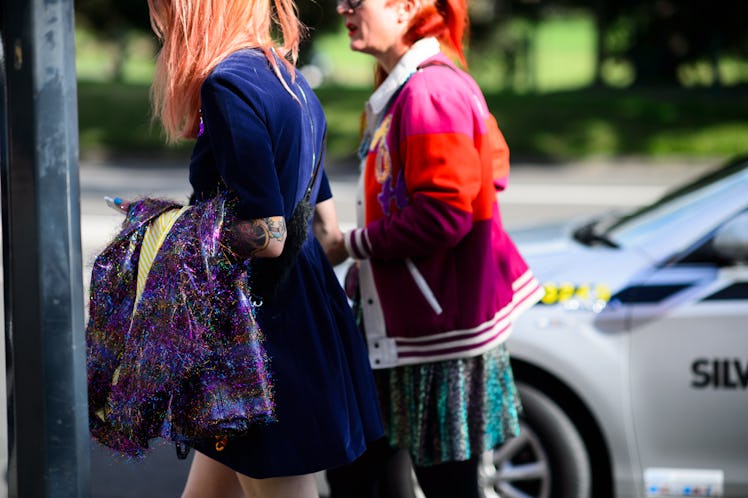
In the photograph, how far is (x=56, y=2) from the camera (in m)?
1.70

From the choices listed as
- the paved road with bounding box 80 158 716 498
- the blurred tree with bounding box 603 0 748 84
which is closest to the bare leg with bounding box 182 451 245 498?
the paved road with bounding box 80 158 716 498

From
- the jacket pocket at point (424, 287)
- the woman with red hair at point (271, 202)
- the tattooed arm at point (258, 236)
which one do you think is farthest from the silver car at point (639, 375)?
the tattooed arm at point (258, 236)

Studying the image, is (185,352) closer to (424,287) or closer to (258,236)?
(258,236)

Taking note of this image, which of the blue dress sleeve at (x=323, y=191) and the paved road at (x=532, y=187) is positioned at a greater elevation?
the blue dress sleeve at (x=323, y=191)

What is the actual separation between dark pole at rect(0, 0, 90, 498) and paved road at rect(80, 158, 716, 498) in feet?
21.7

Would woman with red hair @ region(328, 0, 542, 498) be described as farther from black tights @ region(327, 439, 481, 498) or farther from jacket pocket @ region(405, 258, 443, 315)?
black tights @ region(327, 439, 481, 498)

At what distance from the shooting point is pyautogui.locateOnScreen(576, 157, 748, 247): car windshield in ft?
13.4

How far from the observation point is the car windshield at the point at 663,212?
4082mm

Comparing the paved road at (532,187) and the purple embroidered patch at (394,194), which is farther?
the paved road at (532,187)

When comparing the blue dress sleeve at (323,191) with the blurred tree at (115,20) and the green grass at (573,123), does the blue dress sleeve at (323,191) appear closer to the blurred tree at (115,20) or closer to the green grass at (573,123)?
the green grass at (573,123)

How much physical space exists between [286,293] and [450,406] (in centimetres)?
70

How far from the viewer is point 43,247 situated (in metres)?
1.72

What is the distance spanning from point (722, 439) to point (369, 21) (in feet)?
5.63

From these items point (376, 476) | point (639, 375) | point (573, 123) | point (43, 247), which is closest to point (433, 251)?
point (376, 476)
